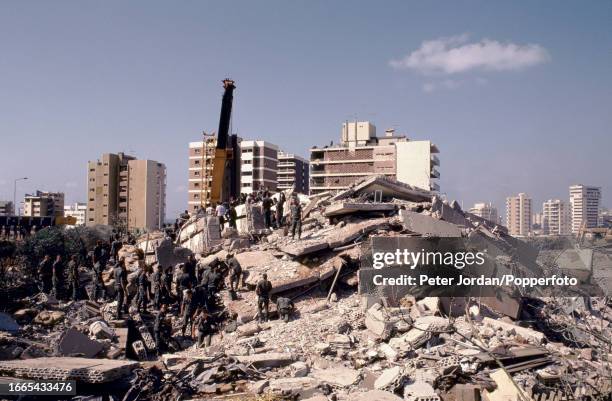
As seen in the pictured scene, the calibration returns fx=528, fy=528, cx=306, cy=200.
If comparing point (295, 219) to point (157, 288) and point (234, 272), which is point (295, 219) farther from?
point (157, 288)

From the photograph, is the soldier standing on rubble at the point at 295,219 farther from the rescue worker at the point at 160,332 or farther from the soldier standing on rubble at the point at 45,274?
the soldier standing on rubble at the point at 45,274

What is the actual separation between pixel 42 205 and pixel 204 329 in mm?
64334

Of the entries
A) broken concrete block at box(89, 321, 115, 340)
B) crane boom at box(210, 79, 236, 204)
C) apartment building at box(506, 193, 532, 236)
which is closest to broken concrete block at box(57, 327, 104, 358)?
broken concrete block at box(89, 321, 115, 340)

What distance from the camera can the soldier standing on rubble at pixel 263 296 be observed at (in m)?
11.1

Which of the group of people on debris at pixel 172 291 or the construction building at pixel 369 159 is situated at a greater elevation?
the construction building at pixel 369 159

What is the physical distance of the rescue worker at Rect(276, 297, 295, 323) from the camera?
36.1 ft

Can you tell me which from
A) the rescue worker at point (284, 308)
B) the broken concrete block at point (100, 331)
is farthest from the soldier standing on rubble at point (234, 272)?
the broken concrete block at point (100, 331)

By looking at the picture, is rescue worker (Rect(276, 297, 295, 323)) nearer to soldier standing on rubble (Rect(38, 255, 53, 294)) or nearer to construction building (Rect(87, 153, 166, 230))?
soldier standing on rubble (Rect(38, 255, 53, 294))

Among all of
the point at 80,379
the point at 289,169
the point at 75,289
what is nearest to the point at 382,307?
the point at 80,379

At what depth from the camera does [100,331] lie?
10617 mm

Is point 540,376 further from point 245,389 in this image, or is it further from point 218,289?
point 218,289

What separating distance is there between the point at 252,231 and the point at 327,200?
256 centimetres

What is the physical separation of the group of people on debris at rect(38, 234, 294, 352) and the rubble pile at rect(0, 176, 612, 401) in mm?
201

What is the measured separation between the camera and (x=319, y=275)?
39.5ft
